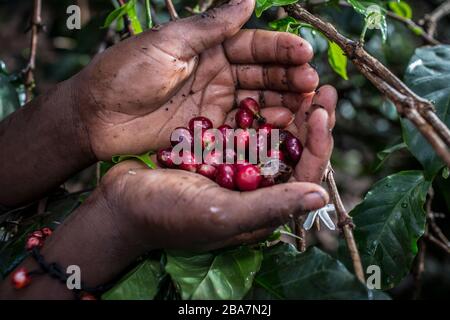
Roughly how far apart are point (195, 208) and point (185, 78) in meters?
0.60

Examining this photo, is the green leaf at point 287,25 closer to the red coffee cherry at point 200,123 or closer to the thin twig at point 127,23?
the red coffee cherry at point 200,123

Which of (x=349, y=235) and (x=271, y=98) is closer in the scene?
(x=349, y=235)

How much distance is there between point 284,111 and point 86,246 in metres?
0.75

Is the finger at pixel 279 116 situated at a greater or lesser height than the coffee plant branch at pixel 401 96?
lesser

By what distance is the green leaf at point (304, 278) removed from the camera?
1126 mm

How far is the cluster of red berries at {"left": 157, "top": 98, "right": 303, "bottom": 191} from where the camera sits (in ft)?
4.31

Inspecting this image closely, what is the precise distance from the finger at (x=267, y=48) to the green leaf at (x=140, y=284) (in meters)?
0.72

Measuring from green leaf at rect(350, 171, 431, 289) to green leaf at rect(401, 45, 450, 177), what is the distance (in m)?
0.16

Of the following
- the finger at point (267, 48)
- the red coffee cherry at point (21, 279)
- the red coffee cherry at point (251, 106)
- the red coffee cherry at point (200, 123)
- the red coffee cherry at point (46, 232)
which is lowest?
the red coffee cherry at point (46, 232)

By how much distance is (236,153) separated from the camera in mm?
1529

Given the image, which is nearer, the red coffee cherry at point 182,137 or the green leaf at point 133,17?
the red coffee cherry at point 182,137

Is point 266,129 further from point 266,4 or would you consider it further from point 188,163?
point 266,4

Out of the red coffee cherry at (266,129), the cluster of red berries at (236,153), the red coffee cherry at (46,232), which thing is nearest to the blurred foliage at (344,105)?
the red coffee cherry at (46,232)

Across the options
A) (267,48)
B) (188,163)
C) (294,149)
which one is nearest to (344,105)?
(267,48)
